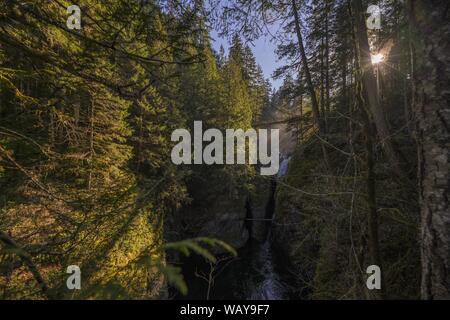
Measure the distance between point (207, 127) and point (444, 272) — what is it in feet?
71.1

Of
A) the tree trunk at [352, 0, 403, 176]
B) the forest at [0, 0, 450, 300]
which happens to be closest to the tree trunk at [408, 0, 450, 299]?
the forest at [0, 0, 450, 300]

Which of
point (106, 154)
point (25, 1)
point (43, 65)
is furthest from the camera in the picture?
point (106, 154)

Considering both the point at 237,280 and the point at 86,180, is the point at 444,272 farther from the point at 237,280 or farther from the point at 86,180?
the point at 237,280

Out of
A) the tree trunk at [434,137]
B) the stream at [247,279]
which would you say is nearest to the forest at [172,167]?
the tree trunk at [434,137]

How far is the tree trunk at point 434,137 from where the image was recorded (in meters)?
2.00

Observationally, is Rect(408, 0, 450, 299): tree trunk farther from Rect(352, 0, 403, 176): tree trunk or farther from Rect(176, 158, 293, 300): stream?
Rect(176, 158, 293, 300): stream

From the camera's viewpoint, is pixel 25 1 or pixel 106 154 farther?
pixel 106 154

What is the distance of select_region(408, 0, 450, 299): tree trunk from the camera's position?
2.00m

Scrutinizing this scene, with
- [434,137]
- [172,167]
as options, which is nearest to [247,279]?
[172,167]

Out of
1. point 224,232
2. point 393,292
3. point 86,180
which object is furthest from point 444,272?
point 224,232

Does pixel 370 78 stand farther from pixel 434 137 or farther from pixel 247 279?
pixel 247 279

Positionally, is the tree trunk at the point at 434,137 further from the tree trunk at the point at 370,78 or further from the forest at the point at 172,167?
the tree trunk at the point at 370,78

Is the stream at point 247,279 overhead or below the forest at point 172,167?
below
